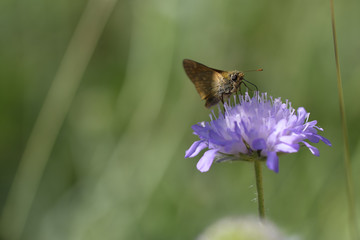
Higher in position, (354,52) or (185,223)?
(354,52)

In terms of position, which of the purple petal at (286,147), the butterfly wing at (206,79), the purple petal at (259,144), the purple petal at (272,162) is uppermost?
the butterfly wing at (206,79)

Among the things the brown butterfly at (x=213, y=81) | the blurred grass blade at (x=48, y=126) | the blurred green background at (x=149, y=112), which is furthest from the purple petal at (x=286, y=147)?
the blurred grass blade at (x=48, y=126)

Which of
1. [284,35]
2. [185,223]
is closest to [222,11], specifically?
[284,35]

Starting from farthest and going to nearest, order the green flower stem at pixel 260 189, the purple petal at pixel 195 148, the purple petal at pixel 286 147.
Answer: the purple petal at pixel 195 148
the purple petal at pixel 286 147
the green flower stem at pixel 260 189

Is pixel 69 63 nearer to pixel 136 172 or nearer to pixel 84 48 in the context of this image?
pixel 84 48


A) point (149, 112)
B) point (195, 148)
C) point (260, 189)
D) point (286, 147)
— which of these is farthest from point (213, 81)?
point (149, 112)

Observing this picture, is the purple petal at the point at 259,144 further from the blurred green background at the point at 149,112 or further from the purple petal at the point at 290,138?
the blurred green background at the point at 149,112

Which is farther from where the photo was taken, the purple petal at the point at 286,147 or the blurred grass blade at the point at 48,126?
the blurred grass blade at the point at 48,126
